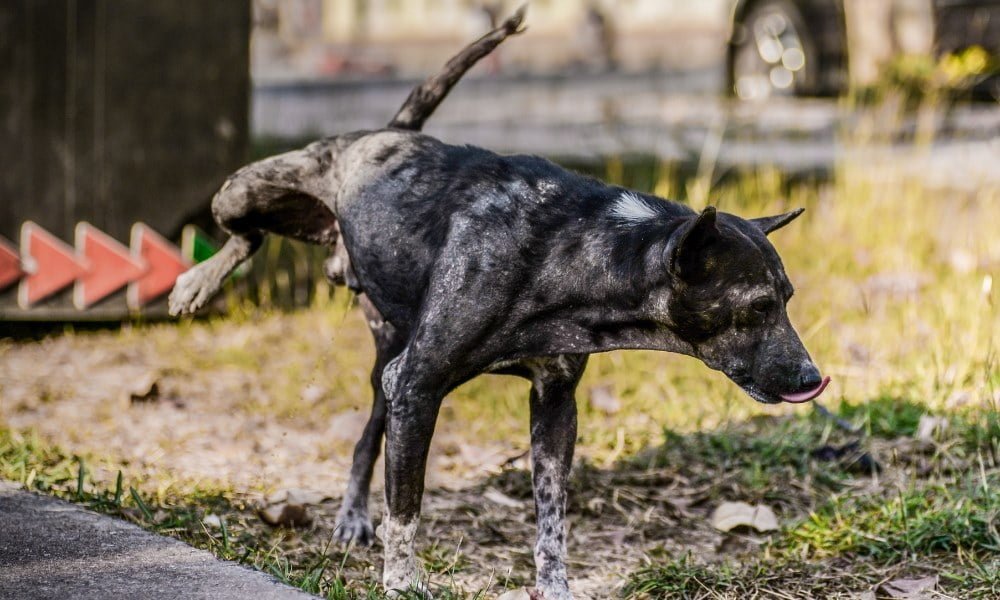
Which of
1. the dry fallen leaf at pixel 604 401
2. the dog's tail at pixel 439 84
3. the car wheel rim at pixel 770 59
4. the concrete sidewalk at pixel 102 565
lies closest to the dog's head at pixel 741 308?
the concrete sidewalk at pixel 102 565

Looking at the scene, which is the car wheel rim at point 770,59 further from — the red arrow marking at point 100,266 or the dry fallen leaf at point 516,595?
the dry fallen leaf at point 516,595

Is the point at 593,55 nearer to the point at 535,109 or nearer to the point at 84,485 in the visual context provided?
the point at 535,109

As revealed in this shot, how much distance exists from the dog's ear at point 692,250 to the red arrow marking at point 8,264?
416cm

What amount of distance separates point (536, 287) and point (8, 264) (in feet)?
12.5

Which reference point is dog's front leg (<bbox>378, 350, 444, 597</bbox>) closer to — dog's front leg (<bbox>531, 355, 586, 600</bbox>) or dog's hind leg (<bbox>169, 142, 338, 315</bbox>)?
dog's front leg (<bbox>531, 355, 586, 600</bbox>)

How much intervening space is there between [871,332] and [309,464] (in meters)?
2.60

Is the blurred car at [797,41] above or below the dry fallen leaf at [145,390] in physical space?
above

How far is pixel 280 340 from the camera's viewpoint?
19.8ft

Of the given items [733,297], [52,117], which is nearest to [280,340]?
[52,117]

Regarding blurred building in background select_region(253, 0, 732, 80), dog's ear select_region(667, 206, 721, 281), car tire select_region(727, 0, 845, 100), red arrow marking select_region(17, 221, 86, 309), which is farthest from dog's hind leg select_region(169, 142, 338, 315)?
blurred building in background select_region(253, 0, 732, 80)

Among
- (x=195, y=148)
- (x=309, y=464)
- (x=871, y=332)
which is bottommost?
(x=309, y=464)

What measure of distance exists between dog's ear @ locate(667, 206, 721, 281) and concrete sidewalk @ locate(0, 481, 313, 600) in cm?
114

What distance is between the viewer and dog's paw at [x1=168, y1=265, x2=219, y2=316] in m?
3.86

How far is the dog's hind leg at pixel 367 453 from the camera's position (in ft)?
12.2
